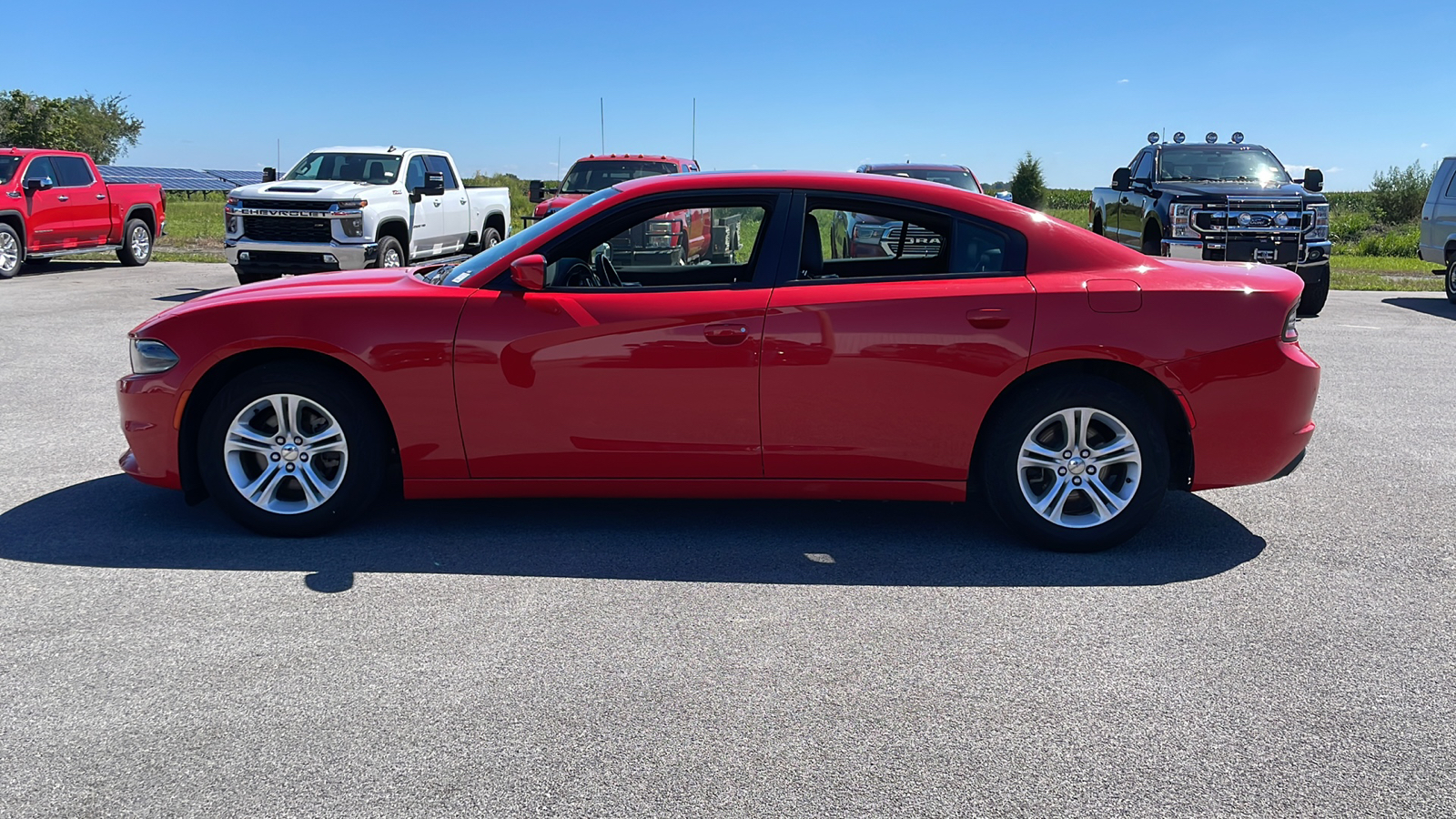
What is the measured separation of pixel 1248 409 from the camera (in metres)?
5.20

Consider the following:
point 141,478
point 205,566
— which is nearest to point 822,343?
point 205,566

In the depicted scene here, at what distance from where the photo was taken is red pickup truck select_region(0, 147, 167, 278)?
1864 cm

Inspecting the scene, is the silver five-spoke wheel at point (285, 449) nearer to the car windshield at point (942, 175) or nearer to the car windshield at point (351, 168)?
the car windshield at point (351, 168)

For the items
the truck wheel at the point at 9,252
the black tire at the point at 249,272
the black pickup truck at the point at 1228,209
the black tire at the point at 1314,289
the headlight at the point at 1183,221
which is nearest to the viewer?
the black pickup truck at the point at 1228,209

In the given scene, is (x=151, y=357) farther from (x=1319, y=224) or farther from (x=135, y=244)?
(x=135, y=244)

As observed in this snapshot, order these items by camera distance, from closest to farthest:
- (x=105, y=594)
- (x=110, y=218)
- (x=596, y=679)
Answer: (x=596, y=679)
(x=105, y=594)
(x=110, y=218)

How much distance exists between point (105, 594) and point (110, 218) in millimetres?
18266

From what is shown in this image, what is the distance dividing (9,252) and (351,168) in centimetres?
595

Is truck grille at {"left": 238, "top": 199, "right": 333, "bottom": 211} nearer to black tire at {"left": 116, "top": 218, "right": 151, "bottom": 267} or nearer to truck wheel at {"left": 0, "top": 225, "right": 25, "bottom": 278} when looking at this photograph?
truck wheel at {"left": 0, "top": 225, "right": 25, "bottom": 278}

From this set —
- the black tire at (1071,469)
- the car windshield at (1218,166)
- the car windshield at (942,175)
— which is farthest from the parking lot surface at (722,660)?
the car windshield at (942,175)

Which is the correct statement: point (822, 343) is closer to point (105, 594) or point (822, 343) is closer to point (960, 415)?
point (960, 415)

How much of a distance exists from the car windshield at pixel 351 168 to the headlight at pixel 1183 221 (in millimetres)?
10339

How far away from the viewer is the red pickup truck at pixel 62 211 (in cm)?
1864

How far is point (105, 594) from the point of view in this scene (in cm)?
459
